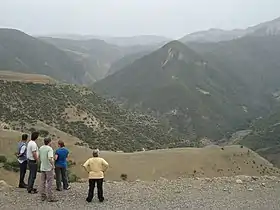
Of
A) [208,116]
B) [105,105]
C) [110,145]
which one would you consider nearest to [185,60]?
[208,116]

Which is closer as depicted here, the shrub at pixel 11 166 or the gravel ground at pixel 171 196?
the gravel ground at pixel 171 196

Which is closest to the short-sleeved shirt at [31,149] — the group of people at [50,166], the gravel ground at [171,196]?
the group of people at [50,166]

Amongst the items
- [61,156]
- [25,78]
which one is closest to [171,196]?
[61,156]

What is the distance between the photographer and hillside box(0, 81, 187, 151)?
5419 centimetres

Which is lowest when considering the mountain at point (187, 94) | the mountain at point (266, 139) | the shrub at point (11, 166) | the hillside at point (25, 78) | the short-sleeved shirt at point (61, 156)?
the mountain at point (266, 139)

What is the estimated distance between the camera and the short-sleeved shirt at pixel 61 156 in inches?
534

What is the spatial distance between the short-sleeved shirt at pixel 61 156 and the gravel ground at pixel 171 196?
2.70 ft

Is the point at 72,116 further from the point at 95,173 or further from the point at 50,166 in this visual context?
the point at 95,173

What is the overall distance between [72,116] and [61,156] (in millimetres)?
47262

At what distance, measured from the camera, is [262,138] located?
389ft

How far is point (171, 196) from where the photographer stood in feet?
42.6

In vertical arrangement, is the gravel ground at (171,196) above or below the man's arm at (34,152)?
below

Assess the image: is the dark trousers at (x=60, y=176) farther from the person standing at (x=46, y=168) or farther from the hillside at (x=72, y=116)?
the hillside at (x=72, y=116)

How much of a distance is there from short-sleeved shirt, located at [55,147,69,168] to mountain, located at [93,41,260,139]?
11213 cm
